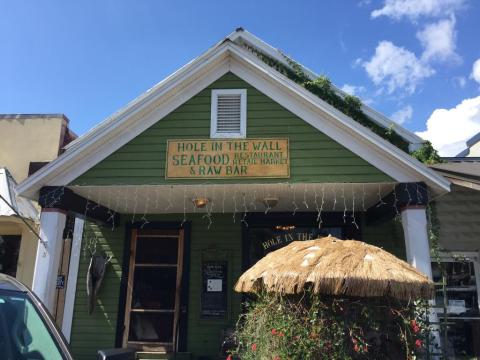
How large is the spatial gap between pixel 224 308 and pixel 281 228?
6.39 feet

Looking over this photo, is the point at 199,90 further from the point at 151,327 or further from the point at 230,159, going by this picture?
the point at 151,327

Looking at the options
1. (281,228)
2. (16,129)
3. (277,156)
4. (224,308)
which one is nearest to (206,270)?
(224,308)

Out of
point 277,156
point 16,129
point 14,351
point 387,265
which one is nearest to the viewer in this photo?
point 14,351

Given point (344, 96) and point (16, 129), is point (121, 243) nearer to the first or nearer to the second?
point (16, 129)

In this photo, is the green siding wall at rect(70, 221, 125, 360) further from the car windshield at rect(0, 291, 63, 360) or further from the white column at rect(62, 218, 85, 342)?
the car windshield at rect(0, 291, 63, 360)

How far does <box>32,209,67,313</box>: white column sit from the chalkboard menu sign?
2913mm

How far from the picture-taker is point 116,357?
2.76 m

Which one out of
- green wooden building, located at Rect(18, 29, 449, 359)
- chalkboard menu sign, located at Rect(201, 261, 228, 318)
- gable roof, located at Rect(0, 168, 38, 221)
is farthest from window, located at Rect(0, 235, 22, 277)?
chalkboard menu sign, located at Rect(201, 261, 228, 318)

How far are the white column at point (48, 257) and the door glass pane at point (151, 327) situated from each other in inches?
86.7

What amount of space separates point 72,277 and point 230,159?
4416 millimetres

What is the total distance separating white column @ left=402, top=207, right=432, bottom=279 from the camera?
6.70 metres

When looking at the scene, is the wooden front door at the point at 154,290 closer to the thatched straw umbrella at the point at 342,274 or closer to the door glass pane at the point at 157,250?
the door glass pane at the point at 157,250

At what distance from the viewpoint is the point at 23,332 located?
9.23 ft

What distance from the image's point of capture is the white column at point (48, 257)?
7.08 m
